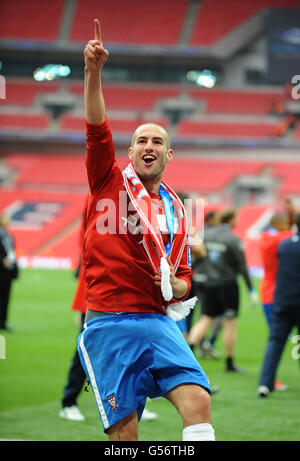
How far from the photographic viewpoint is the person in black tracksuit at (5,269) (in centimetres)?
1255

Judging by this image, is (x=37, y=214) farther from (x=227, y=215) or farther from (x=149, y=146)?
(x=149, y=146)

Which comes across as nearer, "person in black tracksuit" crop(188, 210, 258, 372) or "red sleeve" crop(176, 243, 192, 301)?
"red sleeve" crop(176, 243, 192, 301)

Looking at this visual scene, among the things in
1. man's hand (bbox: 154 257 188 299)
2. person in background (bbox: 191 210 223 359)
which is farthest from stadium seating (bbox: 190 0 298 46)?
man's hand (bbox: 154 257 188 299)

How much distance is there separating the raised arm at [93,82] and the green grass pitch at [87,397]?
321cm

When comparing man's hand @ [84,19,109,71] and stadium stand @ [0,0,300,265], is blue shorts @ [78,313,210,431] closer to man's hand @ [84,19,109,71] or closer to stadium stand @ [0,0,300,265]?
man's hand @ [84,19,109,71]

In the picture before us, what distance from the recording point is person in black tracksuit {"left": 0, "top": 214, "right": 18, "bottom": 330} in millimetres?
12555

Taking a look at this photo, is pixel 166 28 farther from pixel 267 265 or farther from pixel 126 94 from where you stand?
pixel 267 265

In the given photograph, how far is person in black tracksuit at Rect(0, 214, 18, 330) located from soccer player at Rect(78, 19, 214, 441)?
919 centimetres

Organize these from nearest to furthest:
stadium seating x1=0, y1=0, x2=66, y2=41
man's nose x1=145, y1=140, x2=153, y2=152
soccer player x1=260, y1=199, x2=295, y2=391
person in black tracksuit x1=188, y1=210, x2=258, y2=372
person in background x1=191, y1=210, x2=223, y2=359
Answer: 1. man's nose x1=145, y1=140, x2=153, y2=152
2. soccer player x1=260, y1=199, x2=295, y2=391
3. person in black tracksuit x1=188, y1=210, x2=258, y2=372
4. person in background x1=191, y1=210, x2=223, y2=359
5. stadium seating x1=0, y1=0, x2=66, y2=41

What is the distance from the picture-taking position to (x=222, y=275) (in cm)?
941

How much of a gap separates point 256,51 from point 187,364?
4555cm

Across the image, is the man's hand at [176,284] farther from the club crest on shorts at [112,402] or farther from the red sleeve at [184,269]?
the club crest on shorts at [112,402]

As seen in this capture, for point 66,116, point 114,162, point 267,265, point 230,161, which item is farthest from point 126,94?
point 114,162

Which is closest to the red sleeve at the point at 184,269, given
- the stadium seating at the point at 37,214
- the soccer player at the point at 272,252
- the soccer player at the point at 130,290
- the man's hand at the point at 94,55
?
the soccer player at the point at 130,290
